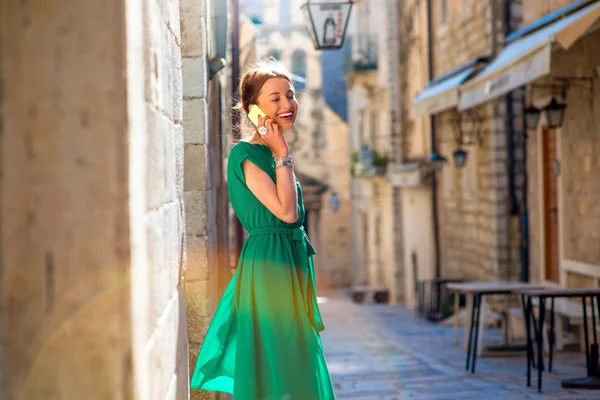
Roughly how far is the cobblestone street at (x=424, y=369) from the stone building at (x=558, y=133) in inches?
49.8

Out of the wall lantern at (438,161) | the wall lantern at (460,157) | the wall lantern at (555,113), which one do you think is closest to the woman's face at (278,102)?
the wall lantern at (555,113)

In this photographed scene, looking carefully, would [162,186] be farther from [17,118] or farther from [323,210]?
[323,210]

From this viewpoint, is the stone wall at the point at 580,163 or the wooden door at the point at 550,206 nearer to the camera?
the stone wall at the point at 580,163

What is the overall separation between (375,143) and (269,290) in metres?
22.2

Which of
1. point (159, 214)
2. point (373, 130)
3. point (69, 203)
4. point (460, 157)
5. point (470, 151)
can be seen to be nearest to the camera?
point (69, 203)

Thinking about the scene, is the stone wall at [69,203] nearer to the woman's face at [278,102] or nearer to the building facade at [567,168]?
the woman's face at [278,102]

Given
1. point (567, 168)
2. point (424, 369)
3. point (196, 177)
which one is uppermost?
point (567, 168)

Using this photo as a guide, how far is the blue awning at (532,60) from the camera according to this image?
294 inches

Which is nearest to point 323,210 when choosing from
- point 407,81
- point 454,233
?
point 407,81

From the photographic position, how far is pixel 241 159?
139 inches

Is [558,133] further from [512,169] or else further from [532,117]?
[512,169]

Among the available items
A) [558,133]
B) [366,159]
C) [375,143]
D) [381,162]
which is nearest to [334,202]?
[375,143]

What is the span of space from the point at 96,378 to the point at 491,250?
12497 millimetres

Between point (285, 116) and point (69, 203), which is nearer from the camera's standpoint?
point (69, 203)
